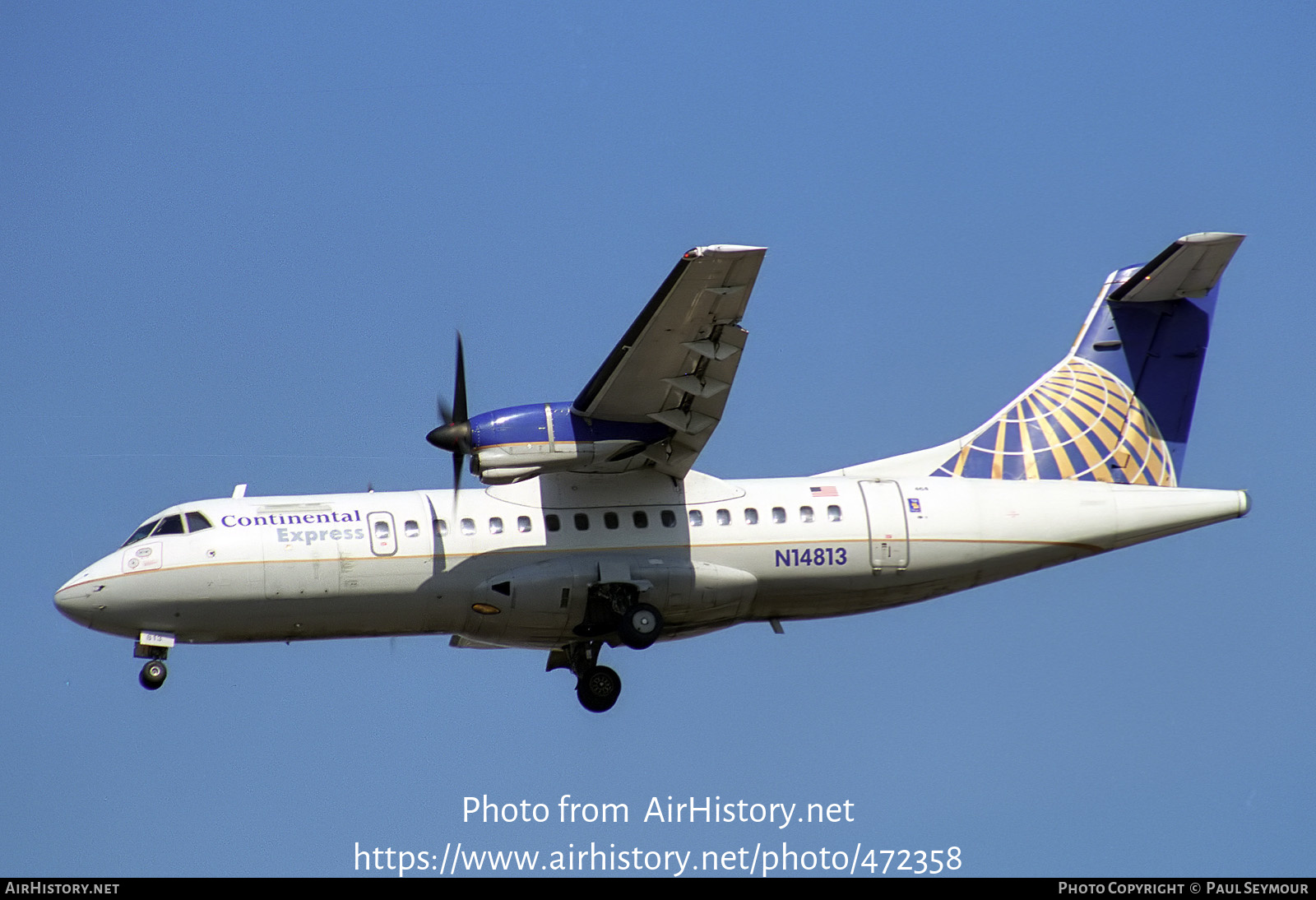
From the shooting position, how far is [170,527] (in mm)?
22828

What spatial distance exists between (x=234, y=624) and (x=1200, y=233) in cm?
1450

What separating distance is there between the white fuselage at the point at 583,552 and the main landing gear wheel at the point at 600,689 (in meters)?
0.65

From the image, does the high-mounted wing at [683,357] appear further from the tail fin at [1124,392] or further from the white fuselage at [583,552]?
the tail fin at [1124,392]

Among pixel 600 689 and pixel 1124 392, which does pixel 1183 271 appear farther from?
pixel 600 689

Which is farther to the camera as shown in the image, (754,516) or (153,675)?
(754,516)

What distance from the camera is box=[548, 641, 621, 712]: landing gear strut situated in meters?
23.8

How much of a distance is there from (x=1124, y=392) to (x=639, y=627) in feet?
28.1

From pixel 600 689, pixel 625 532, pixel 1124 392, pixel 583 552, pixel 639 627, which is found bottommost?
pixel 600 689

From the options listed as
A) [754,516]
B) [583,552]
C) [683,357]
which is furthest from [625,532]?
[683,357]

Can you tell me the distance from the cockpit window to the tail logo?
10.9m

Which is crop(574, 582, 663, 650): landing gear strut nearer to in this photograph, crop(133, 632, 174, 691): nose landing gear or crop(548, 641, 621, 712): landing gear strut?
crop(548, 641, 621, 712): landing gear strut

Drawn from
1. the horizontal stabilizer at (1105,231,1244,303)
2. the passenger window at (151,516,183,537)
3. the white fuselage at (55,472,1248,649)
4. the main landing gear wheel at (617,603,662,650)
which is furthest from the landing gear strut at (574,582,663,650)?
the horizontal stabilizer at (1105,231,1244,303)

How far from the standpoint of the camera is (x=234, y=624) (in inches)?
886
